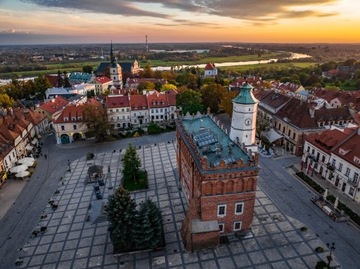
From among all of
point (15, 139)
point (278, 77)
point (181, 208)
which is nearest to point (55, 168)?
point (15, 139)

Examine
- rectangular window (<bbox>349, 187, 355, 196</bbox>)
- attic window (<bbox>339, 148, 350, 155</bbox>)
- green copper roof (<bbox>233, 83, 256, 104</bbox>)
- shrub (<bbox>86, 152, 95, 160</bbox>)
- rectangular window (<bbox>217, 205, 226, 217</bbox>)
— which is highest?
green copper roof (<bbox>233, 83, 256, 104</bbox>)

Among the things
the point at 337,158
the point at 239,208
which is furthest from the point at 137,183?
the point at 337,158

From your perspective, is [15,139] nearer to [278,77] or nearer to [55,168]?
[55,168]

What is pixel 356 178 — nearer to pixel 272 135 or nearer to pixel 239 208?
pixel 239 208

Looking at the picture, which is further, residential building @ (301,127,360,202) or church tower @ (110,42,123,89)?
church tower @ (110,42,123,89)

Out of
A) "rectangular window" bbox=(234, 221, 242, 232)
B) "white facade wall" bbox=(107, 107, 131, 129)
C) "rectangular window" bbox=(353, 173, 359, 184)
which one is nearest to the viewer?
"rectangular window" bbox=(234, 221, 242, 232)

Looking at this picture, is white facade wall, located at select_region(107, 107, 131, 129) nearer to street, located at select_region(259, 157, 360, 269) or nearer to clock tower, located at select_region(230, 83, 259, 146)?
clock tower, located at select_region(230, 83, 259, 146)

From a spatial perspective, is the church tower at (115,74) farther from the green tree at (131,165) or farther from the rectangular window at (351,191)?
the rectangular window at (351,191)

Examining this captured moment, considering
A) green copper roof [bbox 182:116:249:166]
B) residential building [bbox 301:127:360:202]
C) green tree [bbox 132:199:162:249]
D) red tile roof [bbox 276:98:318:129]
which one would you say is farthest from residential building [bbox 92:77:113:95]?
green tree [bbox 132:199:162:249]

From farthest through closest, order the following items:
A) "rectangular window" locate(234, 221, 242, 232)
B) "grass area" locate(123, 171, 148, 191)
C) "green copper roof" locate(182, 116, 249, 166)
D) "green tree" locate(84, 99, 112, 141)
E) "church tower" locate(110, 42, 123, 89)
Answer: "church tower" locate(110, 42, 123, 89) < "green tree" locate(84, 99, 112, 141) < "grass area" locate(123, 171, 148, 191) < "rectangular window" locate(234, 221, 242, 232) < "green copper roof" locate(182, 116, 249, 166)
